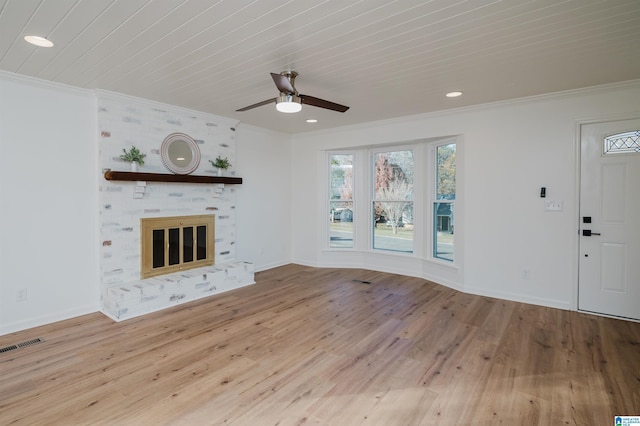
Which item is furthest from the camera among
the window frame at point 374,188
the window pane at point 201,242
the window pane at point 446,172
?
the window frame at point 374,188

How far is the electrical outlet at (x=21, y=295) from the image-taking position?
3.41 meters

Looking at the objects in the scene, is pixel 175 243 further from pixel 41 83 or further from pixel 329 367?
pixel 329 367

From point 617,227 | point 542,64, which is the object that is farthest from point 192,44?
point 617,227

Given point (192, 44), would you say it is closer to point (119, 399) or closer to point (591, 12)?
point (119, 399)

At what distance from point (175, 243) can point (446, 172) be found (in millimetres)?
4219

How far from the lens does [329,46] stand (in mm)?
2666

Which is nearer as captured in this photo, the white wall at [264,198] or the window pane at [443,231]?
the window pane at [443,231]

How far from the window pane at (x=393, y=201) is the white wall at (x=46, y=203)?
4.37m

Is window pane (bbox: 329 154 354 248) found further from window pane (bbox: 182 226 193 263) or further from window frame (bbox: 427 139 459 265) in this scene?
window pane (bbox: 182 226 193 263)

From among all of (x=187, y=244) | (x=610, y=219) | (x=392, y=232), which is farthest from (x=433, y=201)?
(x=187, y=244)

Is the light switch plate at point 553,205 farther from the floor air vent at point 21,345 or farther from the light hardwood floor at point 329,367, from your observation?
the floor air vent at point 21,345

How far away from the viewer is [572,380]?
244cm

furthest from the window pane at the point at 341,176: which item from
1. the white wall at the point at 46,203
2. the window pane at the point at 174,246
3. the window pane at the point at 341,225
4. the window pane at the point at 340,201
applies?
the white wall at the point at 46,203

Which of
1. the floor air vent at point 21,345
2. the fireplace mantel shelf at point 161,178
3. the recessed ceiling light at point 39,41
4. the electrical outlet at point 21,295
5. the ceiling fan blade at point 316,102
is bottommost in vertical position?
the floor air vent at point 21,345
